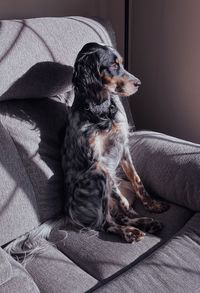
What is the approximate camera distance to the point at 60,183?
183 centimetres

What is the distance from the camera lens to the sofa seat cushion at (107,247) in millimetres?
1505

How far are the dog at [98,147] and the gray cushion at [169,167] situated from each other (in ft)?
0.31

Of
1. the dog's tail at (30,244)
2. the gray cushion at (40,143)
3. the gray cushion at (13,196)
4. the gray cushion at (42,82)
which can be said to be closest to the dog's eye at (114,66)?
the gray cushion at (42,82)

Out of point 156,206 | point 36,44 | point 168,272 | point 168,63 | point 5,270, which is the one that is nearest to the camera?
point 5,270

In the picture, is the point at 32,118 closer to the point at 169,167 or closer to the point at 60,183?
the point at 60,183

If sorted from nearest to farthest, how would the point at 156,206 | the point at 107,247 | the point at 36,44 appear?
the point at 107,247, the point at 36,44, the point at 156,206

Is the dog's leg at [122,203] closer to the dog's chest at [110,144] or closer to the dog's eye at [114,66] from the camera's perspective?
the dog's chest at [110,144]

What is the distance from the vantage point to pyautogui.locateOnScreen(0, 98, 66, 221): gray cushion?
5.60 feet

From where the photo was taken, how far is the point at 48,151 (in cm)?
181

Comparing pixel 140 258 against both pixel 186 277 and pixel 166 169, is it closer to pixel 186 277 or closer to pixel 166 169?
pixel 186 277

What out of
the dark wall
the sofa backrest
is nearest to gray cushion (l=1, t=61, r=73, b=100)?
the sofa backrest

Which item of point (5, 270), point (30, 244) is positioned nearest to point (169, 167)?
point (30, 244)

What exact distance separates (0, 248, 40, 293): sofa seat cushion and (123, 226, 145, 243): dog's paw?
0.52m

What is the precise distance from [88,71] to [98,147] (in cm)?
35
